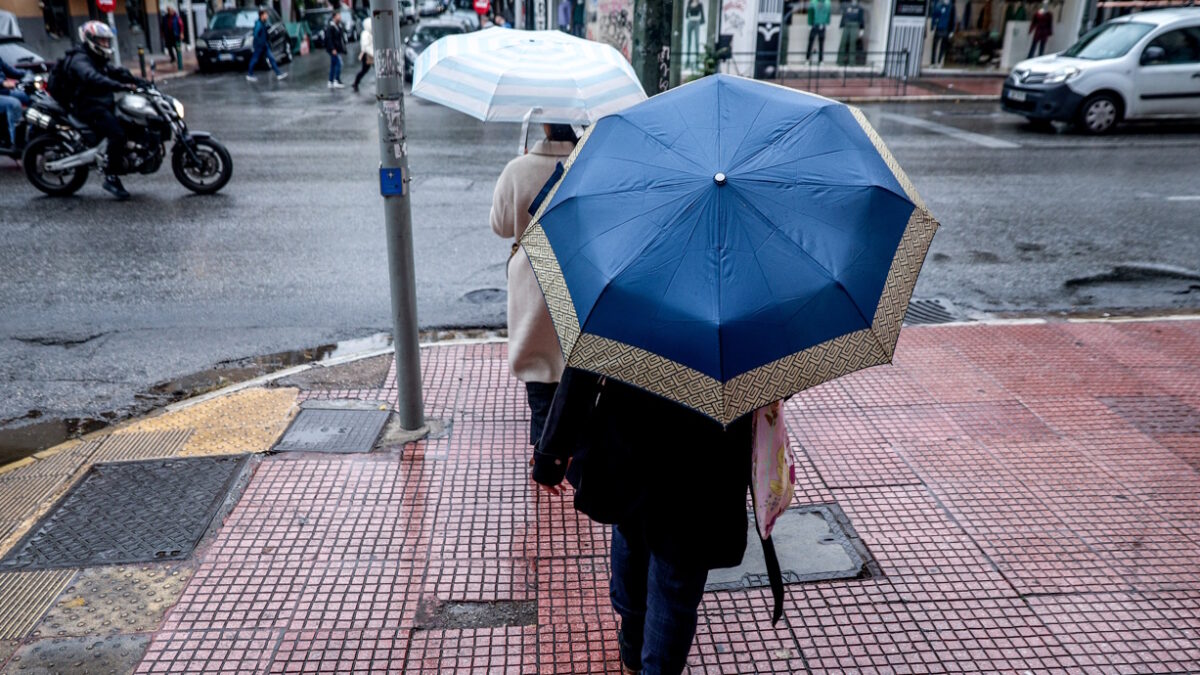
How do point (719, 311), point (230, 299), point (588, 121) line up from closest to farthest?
point (719, 311)
point (588, 121)
point (230, 299)

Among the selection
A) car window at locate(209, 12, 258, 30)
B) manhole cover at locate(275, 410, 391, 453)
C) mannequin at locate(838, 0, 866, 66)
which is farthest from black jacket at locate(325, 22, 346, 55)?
manhole cover at locate(275, 410, 391, 453)

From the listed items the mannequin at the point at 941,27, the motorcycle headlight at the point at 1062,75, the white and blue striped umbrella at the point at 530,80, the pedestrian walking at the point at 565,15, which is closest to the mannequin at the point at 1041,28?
the mannequin at the point at 941,27

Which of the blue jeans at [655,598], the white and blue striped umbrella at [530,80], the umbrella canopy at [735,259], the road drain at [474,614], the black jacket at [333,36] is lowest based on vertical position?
the road drain at [474,614]

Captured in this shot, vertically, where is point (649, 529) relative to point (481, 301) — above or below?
above

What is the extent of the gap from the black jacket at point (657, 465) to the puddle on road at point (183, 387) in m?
3.82

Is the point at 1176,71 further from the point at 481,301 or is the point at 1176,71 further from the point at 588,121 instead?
the point at 588,121

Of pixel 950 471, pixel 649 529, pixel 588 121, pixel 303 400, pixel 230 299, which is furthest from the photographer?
pixel 230 299

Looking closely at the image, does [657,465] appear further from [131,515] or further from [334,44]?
[334,44]

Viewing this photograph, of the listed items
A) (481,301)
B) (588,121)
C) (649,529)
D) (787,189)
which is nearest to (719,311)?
(787,189)

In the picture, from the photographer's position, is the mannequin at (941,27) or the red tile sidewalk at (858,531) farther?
the mannequin at (941,27)

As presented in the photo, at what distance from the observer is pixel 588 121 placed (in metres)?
4.23

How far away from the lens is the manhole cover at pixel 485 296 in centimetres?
765

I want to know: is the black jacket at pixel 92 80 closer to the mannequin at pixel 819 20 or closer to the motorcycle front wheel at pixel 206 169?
the motorcycle front wheel at pixel 206 169

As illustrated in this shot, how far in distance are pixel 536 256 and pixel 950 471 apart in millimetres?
3102
